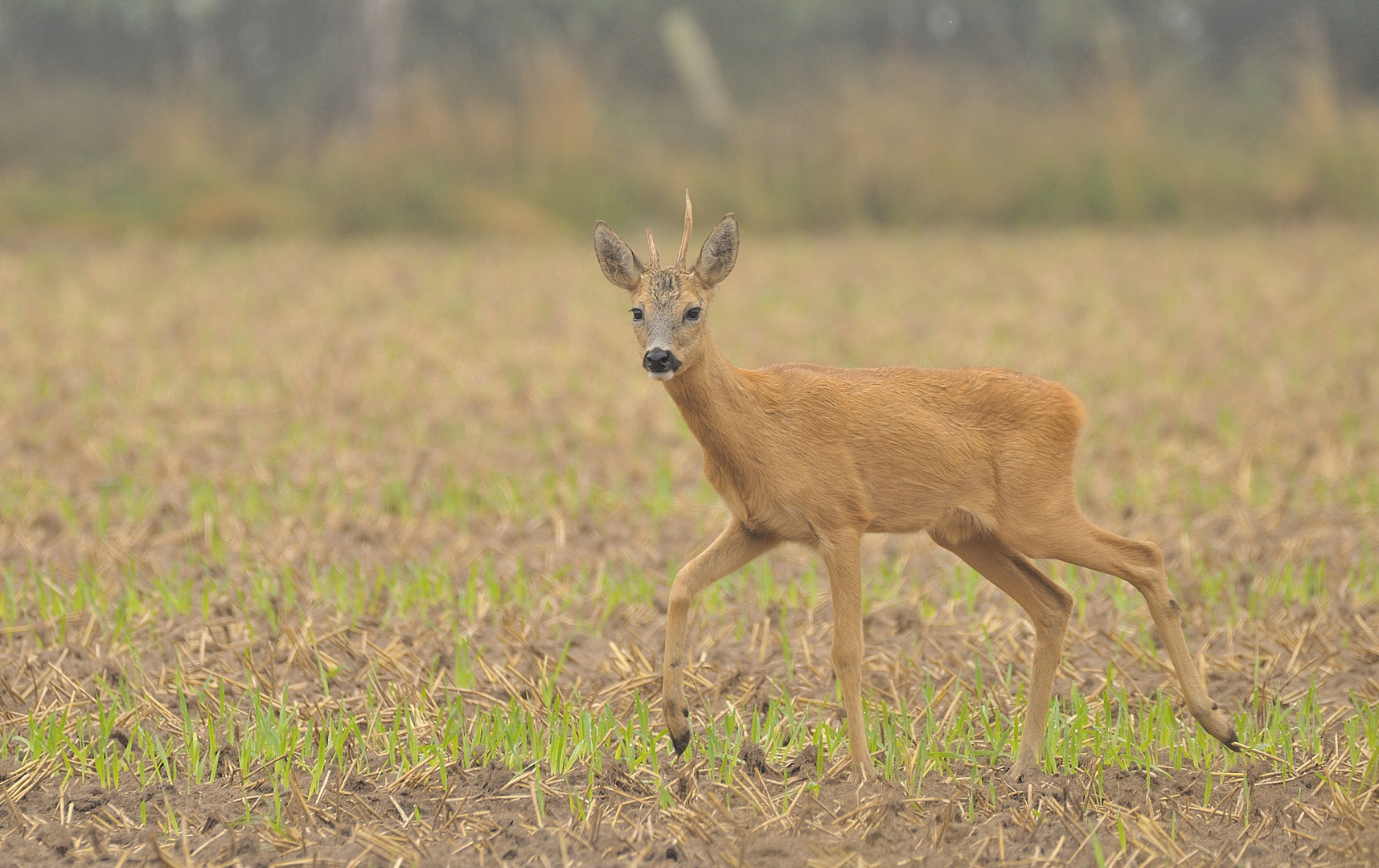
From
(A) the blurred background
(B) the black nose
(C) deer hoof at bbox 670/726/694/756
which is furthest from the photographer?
(A) the blurred background

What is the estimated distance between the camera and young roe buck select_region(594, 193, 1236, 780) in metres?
3.10

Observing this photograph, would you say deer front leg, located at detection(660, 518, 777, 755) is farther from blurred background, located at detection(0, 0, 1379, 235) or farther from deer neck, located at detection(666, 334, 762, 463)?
blurred background, located at detection(0, 0, 1379, 235)

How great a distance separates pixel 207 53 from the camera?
24906 mm

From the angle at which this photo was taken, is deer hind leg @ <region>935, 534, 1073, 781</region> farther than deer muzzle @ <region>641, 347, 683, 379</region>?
Yes

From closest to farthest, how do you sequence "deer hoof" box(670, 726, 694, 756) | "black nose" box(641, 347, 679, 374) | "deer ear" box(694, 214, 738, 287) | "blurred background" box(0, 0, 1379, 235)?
"black nose" box(641, 347, 679, 374), "deer ear" box(694, 214, 738, 287), "deer hoof" box(670, 726, 694, 756), "blurred background" box(0, 0, 1379, 235)

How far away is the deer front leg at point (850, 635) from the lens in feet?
10.2

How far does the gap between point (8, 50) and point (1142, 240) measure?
63.8ft

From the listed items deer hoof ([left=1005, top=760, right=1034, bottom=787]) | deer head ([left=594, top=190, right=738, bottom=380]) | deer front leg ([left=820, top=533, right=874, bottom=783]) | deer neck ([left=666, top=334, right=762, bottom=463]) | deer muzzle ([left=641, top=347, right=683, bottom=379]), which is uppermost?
deer head ([left=594, top=190, right=738, bottom=380])

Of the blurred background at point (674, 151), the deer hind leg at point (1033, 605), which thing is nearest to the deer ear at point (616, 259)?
the deer hind leg at point (1033, 605)

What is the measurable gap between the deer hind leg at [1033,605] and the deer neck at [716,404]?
0.55m

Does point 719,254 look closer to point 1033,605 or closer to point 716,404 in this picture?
point 716,404

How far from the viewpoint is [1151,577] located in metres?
3.28

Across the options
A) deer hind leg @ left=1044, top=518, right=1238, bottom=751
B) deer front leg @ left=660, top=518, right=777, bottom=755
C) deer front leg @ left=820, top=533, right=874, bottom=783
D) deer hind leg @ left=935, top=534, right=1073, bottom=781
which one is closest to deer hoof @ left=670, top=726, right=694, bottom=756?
deer front leg @ left=660, top=518, right=777, bottom=755

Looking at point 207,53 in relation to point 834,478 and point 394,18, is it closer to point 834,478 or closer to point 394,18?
point 394,18
